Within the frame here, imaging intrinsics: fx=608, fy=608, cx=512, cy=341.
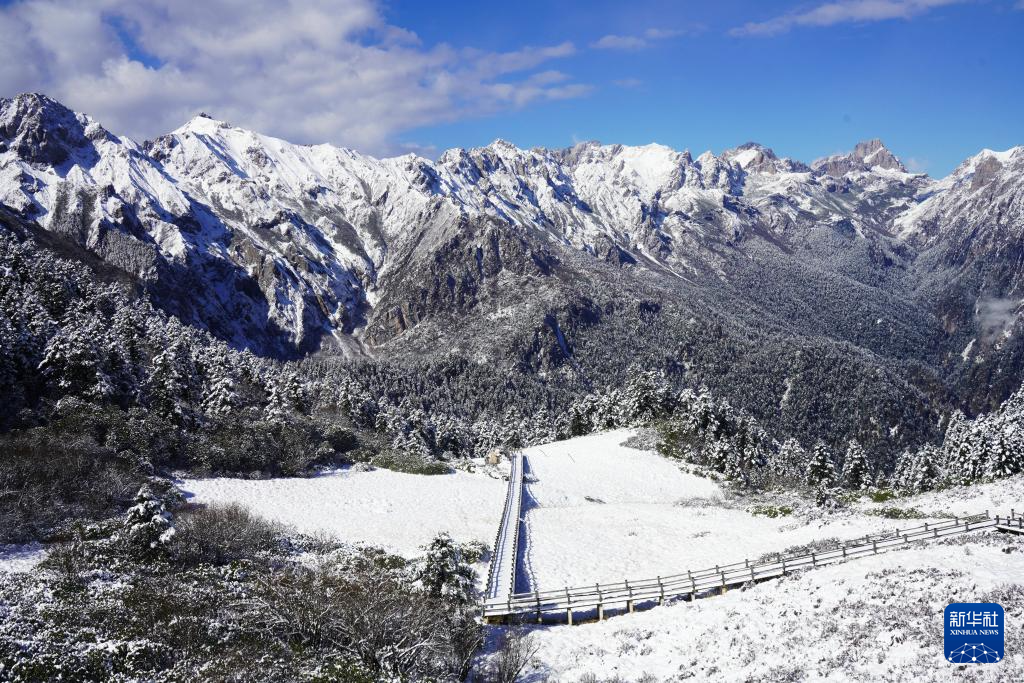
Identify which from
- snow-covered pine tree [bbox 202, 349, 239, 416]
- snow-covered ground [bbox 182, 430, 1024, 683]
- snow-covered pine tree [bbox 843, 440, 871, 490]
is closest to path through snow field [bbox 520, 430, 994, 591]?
snow-covered ground [bbox 182, 430, 1024, 683]

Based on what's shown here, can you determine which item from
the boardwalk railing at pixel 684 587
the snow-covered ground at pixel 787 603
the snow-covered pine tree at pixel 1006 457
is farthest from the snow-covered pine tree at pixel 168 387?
the snow-covered pine tree at pixel 1006 457

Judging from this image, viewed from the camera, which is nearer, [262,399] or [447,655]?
[447,655]

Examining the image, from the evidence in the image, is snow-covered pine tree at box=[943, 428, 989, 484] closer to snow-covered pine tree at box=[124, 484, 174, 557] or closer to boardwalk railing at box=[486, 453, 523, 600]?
boardwalk railing at box=[486, 453, 523, 600]

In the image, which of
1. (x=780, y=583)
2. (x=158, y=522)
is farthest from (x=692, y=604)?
(x=158, y=522)

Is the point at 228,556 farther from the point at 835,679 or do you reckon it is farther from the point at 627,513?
the point at 627,513

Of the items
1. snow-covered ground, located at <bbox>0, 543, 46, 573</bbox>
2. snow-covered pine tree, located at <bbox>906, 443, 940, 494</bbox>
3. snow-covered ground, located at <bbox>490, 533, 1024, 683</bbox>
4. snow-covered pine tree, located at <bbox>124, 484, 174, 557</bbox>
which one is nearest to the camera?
snow-covered ground, located at <bbox>490, 533, 1024, 683</bbox>

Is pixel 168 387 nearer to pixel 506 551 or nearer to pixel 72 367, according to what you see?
pixel 72 367

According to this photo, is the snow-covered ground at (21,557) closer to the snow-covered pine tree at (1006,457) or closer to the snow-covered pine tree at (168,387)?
the snow-covered pine tree at (168,387)

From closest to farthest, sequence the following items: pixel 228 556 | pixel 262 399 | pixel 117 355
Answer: pixel 228 556
pixel 117 355
pixel 262 399
